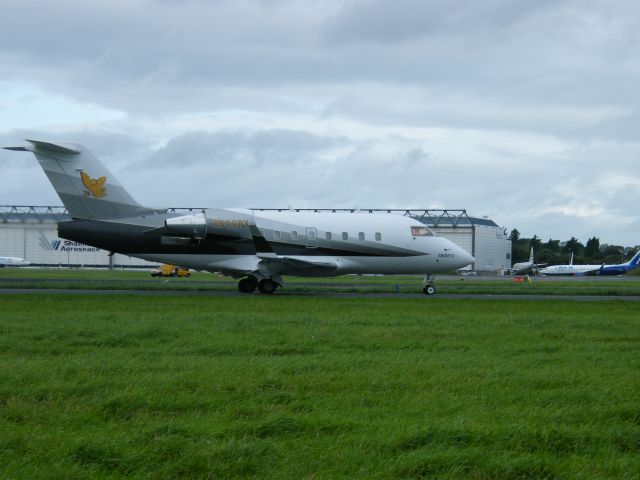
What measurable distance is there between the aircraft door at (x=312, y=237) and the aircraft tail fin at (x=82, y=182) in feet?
23.3

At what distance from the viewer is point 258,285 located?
32.8 m

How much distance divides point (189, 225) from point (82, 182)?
4346 millimetres

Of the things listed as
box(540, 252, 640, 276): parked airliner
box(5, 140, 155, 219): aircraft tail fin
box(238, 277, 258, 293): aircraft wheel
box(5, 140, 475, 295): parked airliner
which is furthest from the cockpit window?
box(540, 252, 640, 276): parked airliner

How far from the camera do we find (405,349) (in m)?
13.2

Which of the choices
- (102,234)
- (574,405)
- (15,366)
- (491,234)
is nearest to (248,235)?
(102,234)

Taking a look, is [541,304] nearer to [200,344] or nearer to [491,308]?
[491,308]

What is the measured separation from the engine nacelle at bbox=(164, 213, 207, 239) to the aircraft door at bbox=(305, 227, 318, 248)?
4258 mm

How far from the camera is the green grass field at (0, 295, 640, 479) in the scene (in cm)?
636

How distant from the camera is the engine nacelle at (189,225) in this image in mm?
30797

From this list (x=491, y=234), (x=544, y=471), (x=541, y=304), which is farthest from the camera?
(x=491, y=234)

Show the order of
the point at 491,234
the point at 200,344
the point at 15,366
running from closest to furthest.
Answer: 1. the point at 15,366
2. the point at 200,344
3. the point at 491,234

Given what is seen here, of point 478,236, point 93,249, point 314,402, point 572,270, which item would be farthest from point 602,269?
point 314,402

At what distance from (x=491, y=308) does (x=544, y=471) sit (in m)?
18.8

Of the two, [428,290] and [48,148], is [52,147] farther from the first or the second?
[428,290]
